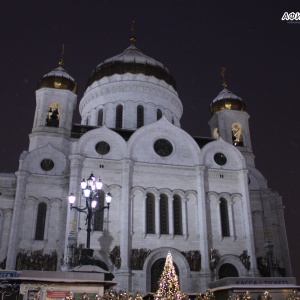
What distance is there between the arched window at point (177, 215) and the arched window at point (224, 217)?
312 cm

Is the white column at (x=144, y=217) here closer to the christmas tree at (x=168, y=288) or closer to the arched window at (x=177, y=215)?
the arched window at (x=177, y=215)

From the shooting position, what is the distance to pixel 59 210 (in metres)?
25.3

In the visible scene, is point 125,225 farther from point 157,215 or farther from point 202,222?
point 202,222

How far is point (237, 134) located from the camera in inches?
1335

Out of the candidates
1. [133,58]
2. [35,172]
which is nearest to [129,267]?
[35,172]

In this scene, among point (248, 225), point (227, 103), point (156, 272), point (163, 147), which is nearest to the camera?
point (156, 272)

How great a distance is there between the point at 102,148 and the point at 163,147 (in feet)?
14.9

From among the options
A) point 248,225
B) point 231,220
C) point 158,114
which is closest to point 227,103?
point 158,114

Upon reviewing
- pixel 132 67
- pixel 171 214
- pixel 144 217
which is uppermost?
pixel 132 67

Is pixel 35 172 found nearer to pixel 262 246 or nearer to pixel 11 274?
pixel 11 274

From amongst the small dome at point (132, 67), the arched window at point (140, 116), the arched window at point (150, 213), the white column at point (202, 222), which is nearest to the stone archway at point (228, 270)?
the white column at point (202, 222)

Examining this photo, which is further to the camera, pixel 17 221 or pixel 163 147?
pixel 163 147

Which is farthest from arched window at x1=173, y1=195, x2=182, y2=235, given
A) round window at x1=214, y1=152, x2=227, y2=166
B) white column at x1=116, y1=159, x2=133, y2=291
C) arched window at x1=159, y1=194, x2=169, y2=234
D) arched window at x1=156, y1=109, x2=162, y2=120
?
arched window at x1=156, y1=109, x2=162, y2=120

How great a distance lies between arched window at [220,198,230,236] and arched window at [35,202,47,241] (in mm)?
12223
